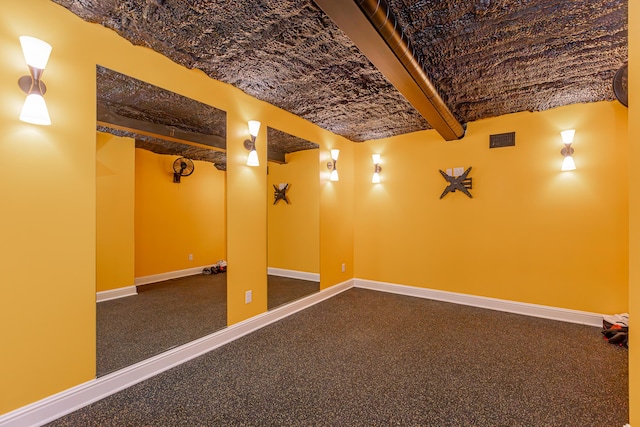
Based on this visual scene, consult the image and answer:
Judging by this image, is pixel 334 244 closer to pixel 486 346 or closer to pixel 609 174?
pixel 486 346

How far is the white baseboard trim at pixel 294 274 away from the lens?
3117 millimetres

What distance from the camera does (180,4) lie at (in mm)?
1618

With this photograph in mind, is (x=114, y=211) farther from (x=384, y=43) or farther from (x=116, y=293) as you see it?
(x=384, y=43)

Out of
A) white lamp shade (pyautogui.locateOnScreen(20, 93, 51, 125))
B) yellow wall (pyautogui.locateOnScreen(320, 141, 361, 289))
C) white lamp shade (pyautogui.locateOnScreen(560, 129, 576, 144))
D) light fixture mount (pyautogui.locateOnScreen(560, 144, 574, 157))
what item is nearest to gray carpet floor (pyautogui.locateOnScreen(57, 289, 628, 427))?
yellow wall (pyautogui.locateOnScreen(320, 141, 361, 289))

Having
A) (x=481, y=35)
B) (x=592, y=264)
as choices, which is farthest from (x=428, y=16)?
(x=592, y=264)

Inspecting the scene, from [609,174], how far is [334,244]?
3.17 meters

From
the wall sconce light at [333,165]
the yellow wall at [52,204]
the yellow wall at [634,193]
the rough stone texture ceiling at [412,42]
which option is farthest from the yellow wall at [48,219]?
the yellow wall at [634,193]

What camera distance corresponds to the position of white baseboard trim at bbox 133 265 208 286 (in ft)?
7.24

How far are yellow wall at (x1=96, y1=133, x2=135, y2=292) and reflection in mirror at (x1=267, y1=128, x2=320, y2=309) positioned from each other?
4.30 ft

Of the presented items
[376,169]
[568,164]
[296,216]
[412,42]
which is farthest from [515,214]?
[296,216]

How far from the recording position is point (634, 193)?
1.20m

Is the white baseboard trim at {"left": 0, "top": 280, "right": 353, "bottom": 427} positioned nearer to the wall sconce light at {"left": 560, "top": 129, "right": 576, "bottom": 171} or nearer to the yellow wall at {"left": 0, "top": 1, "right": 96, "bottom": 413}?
the yellow wall at {"left": 0, "top": 1, "right": 96, "bottom": 413}

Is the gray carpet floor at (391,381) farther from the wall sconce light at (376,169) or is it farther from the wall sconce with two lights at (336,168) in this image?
the wall sconce light at (376,169)

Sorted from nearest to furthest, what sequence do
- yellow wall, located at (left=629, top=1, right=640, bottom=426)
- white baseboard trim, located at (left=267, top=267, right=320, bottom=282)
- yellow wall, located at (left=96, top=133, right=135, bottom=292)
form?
yellow wall, located at (left=629, top=1, right=640, bottom=426)
yellow wall, located at (left=96, top=133, right=135, bottom=292)
white baseboard trim, located at (left=267, top=267, right=320, bottom=282)
